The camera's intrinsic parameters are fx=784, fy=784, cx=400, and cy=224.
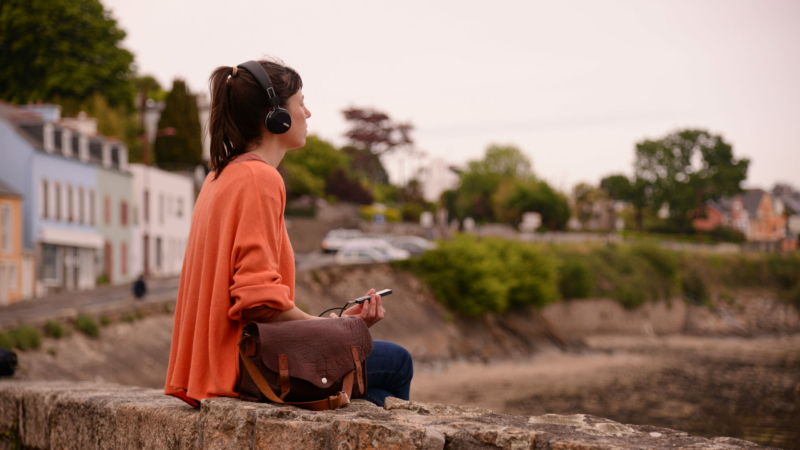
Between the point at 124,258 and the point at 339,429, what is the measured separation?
3683 centimetres

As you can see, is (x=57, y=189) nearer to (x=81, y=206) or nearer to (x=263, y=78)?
(x=81, y=206)

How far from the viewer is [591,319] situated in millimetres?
50969

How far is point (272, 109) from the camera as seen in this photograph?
3.24 meters

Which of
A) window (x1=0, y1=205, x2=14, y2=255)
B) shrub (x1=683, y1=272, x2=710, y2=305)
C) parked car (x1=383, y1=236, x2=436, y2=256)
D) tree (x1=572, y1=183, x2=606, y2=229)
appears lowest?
shrub (x1=683, y1=272, x2=710, y2=305)

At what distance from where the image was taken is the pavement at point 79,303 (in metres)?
20.6

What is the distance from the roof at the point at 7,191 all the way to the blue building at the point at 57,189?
82 centimetres

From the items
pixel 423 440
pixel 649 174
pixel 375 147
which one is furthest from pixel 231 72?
pixel 649 174

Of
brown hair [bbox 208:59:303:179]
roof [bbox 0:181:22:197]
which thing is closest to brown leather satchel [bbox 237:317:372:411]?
brown hair [bbox 208:59:303:179]

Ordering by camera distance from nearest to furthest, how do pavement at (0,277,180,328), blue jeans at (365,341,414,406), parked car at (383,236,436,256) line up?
1. blue jeans at (365,341,414,406)
2. pavement at (0,277,180,328)
3. parked car at (383,236,436,256)

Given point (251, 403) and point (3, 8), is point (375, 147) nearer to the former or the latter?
point (3, 8)

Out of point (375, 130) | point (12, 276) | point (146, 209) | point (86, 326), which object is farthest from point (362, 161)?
point (86, 326)

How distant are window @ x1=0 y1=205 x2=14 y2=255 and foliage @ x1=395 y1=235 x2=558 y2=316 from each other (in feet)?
64.0

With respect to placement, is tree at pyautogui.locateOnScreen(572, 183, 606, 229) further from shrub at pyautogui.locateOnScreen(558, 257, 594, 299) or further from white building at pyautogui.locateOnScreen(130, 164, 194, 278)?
white building at pyautogui.locateOnScreen(130, 164, 194, 278)

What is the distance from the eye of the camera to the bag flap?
302cm
